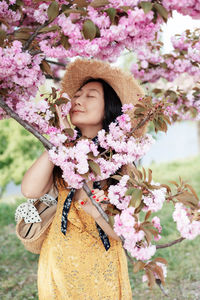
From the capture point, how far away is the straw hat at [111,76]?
73.4 inches

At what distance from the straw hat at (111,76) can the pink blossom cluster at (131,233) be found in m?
0.65

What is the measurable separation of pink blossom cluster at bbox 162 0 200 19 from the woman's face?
2.36 feet

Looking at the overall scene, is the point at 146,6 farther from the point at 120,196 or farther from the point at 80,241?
the point at 80,241

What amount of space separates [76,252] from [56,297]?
0.77 feet

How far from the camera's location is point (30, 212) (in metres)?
1.82

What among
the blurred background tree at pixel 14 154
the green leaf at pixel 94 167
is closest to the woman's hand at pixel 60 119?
the green leaf at pixel 94 167

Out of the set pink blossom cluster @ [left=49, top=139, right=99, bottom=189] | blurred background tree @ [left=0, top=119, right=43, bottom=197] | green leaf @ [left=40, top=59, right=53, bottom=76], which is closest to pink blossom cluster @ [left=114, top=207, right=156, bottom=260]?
pink blossom cluster @ [left=49, top=139, right=99, bottom=189]

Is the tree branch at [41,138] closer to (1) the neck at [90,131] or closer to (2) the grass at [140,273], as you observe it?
(1) the neck at [90,131]

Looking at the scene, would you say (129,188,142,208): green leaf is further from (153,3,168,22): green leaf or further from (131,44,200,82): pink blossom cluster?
(131,44,200,82): pink blossom cluster

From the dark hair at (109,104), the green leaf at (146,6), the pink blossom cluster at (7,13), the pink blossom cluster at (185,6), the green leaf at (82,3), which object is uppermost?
the pink blossom cluster at (7,13)

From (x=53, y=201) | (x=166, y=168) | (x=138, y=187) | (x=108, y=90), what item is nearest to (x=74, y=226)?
(x=53, y=201)

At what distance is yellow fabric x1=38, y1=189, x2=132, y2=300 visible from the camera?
1.68 meters

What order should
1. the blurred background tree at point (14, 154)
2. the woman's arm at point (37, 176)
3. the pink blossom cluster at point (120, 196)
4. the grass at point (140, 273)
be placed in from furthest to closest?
the blurred background tree at point (14, 154) → the grass at point (140, 273) → the woman's arm at point (37, 176) → the pink blossom cluster at point (120, 196)

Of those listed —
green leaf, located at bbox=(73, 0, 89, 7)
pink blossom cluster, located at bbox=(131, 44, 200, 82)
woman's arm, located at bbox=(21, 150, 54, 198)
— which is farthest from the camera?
pink blossom cluster, located at bbox=(131, 44, 200, 82)
